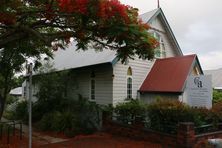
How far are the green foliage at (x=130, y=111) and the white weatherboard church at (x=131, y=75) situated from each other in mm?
1538

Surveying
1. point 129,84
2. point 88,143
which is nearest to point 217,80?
point 129,84

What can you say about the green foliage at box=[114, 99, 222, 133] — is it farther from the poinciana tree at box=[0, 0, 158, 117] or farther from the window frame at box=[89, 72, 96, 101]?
the window frame at box=[89, 72, 96, 101]

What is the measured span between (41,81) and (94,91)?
138 inches

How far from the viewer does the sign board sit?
13.4 m

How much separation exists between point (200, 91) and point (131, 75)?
18.1 ft

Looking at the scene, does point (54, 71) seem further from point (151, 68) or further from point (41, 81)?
point (151, 68)

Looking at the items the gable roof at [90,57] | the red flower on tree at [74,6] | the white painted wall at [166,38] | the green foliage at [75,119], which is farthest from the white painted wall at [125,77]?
the red flower on tree at [74,6]

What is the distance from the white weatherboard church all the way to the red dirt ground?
2.98 m

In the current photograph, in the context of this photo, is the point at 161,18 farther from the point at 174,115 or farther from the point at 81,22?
the point at 81,22

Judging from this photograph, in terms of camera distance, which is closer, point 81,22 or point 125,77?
point 81,22

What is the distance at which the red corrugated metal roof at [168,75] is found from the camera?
655 inches

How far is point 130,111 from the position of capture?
15.1 meters

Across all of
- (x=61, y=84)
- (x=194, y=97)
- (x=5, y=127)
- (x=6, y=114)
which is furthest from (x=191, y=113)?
(x=6, y=114)

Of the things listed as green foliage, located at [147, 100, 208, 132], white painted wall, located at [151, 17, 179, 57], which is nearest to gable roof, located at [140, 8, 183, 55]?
white painted wall, located at [151, 17, 179, 57]
